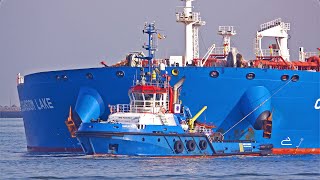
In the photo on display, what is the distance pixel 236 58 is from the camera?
62.3 meters

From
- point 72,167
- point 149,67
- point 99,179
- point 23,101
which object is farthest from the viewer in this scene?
point 23,101

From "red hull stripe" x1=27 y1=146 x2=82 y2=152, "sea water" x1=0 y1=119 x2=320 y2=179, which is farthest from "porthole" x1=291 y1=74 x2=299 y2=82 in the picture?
"red hull stripe" x1=27 y1=146 x2=82 y2=152

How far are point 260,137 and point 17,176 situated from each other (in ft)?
57.5

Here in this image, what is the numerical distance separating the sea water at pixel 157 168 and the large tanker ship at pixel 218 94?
3.52 meters

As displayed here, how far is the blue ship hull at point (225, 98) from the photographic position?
5997 centimetres

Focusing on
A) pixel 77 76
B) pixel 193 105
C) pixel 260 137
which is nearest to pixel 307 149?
pixel 260 137

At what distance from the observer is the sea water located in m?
47.7

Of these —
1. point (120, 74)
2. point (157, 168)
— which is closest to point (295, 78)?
point (120, 74)

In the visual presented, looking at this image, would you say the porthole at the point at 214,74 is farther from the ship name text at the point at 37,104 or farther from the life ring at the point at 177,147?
the ship name text at the point at 37,104

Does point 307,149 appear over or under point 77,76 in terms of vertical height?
under

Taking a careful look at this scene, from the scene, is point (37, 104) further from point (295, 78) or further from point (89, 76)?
point (295, 78)

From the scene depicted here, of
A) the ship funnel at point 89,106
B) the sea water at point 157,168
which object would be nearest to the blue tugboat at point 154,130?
the sea water at point 157,168

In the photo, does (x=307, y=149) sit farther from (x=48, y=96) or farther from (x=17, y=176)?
(x=17, y=176)

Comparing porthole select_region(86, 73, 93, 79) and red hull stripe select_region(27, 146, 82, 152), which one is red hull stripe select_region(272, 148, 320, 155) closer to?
porthole select_region(86, 73, 93, 79)
